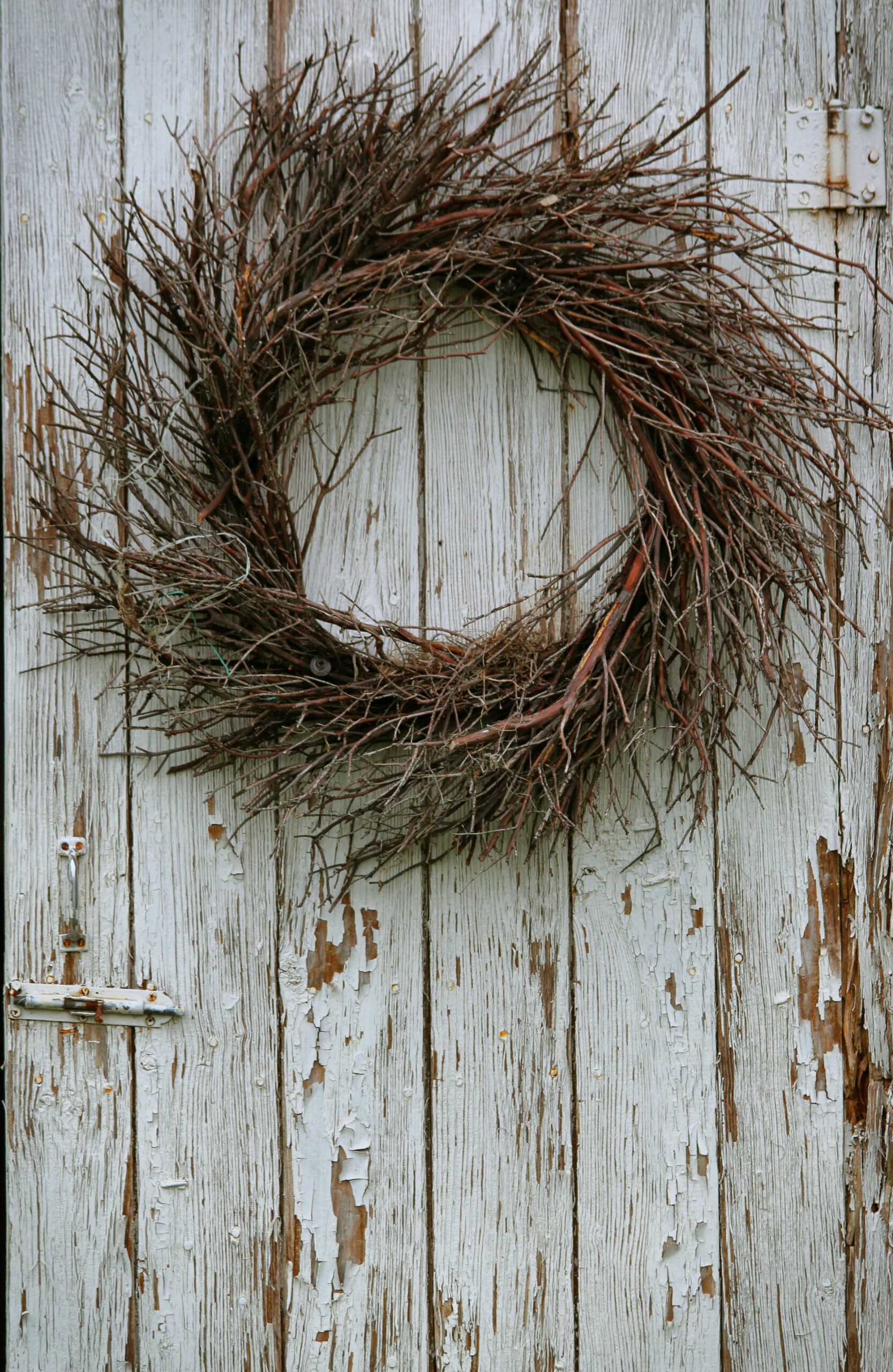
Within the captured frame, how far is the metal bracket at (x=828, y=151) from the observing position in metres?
1.08

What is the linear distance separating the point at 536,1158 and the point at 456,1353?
0.24 m

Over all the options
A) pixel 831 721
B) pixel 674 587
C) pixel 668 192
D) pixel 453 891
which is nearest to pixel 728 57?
pixel 668 192

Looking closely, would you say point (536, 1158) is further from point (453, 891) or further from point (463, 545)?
point (463, 545)

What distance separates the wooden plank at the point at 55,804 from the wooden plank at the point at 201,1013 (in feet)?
0.10

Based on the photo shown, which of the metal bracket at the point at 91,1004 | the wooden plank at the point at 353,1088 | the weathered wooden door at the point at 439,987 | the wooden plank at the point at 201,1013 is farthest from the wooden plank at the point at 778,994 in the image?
the metal bracket at the point at 91,1004

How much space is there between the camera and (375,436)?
3.50 ft

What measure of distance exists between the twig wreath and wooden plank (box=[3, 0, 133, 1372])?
0.23 ft

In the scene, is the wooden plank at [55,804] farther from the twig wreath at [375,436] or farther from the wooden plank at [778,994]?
the wooden plank at [778,994]

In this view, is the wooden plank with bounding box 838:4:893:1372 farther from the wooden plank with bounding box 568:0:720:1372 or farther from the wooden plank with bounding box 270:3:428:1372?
the wooden plank with bounding box 270:3:428:1372

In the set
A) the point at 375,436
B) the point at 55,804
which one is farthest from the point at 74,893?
the point at 375,436

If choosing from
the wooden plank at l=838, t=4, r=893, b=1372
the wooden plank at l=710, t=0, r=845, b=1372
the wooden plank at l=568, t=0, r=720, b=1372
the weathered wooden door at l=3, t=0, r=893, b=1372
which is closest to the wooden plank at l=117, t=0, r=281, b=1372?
the weathered wooden door at l=3, t=0, r=893, b=1372

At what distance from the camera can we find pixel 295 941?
107 centimetres

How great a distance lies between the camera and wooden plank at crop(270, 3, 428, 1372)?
105cm

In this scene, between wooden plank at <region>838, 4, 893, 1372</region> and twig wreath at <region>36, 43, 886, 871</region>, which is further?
wooden plank at <region>838, 4, 893, 1372</region>
